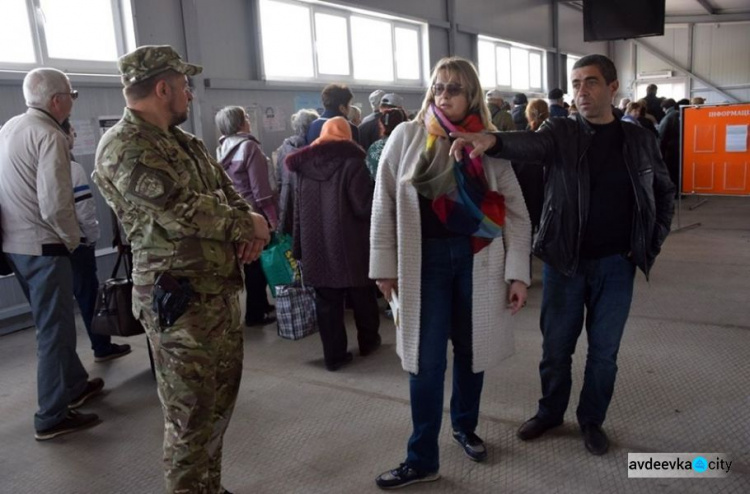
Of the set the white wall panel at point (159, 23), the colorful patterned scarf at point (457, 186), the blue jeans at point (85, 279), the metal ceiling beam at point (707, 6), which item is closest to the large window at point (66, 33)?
the white wall panel at point (159, 23)

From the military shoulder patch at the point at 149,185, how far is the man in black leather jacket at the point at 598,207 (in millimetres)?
1196

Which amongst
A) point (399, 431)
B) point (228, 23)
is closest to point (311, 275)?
point (399, 431)

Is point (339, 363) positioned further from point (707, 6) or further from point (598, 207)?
point (707, 6)

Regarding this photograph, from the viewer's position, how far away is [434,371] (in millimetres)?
2230

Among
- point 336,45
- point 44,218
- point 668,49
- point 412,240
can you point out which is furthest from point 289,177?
point 668,49

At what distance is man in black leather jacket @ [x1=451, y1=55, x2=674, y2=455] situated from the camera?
230 cm

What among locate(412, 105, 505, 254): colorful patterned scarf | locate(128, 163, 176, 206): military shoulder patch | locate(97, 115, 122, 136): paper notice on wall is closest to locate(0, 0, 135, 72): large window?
locate(97, 115, 122, 136): paper notice on wall

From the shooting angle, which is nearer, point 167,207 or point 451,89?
point 167,207

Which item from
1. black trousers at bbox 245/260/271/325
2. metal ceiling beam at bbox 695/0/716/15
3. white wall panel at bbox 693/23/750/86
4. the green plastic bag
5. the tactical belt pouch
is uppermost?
metal ceiling beam at bbox 695/0/716/15

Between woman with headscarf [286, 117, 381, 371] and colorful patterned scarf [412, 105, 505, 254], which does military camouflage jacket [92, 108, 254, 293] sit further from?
woman with headscarf [286, 117, 381, 371]

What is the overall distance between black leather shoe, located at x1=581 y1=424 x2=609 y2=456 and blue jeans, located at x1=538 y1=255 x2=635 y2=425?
0.08 ft

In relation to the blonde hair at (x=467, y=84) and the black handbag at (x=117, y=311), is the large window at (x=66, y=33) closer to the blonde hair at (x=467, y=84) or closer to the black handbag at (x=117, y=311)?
the black handbag at (x=117, y=311)

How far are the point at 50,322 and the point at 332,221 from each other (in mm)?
1485

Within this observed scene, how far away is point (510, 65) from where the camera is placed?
12672 millimetres
